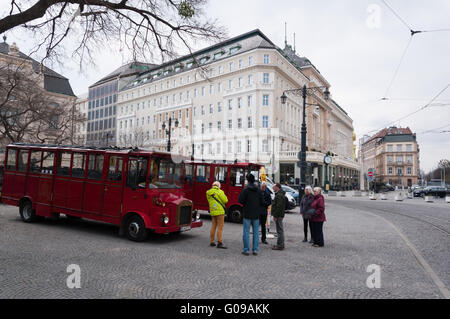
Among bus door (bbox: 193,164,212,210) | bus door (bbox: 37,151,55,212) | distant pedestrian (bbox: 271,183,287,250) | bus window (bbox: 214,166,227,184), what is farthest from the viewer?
bus door (bbox: 193,164,212,210)

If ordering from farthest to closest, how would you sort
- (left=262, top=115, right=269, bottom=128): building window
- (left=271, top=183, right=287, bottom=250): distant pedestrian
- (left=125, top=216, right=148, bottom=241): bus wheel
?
(left=262, top=115, right=269, bottom=128): building window
(left=125, top=216, right=148, bottom=241): bus wheel
(left=271, top=183, right=287, bottom=250): distant pedestrian

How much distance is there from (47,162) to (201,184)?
20.6ft

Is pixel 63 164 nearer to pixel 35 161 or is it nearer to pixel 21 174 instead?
pixel 35 161

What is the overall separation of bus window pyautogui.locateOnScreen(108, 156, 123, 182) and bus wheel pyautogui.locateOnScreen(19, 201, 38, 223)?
4.13 meters

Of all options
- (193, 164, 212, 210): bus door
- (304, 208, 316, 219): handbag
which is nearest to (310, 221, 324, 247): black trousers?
(304, 208, 316, 219): handbag

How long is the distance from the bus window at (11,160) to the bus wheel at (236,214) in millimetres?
8835

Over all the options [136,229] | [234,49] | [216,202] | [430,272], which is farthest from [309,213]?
[234,49]

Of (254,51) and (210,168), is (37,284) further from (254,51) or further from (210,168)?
(254,51)

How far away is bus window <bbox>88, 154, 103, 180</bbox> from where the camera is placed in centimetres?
990

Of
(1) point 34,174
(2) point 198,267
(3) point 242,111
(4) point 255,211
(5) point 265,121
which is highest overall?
(3) point 242,111

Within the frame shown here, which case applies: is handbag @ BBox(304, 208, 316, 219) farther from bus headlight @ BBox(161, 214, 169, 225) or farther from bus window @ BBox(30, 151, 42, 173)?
bus window @ BBox(30, 151, 42, 173)

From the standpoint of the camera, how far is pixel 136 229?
8.94 meters

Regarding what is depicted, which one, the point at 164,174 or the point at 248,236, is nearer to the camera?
the point at 248,236
